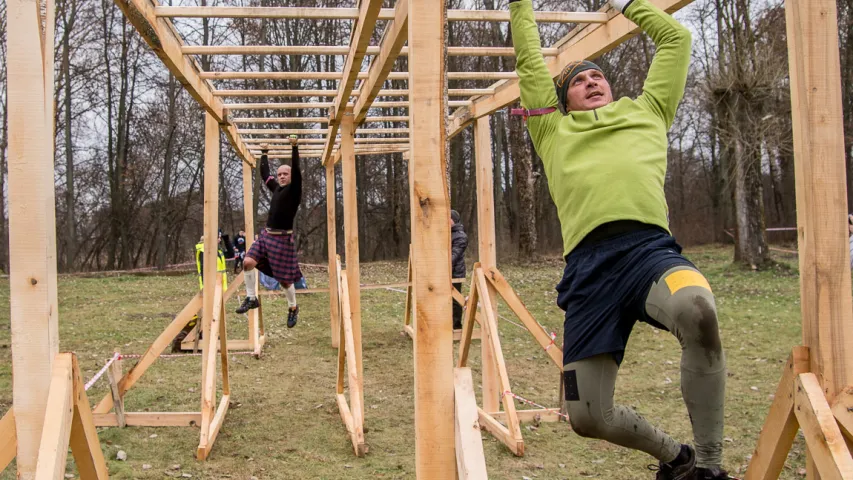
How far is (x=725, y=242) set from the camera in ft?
93.9

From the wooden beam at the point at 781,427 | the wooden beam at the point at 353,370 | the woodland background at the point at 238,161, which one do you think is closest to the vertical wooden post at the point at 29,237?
the wooden beam at the point at 781,427

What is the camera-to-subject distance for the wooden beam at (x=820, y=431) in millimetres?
1970

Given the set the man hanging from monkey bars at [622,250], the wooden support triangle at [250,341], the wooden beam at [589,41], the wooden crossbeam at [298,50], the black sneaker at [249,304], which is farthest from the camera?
the wooden support triangle at [250,341]

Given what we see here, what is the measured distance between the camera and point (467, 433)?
2121 mm

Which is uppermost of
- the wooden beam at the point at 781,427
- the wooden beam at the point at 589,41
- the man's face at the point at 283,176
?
the wooden beam at the point at 589,41

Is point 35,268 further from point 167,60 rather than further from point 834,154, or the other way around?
point 834,154

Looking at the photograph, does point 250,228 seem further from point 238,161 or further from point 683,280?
point 238,161

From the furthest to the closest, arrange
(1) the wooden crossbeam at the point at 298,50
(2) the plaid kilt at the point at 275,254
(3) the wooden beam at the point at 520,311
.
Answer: (2) the plaid kilt at the point at 275,254 < (3) the wooden beam at the point at 520,311 < (1) the wooden crossbeam at the point at 298,50

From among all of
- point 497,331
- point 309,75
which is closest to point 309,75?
point 309,75

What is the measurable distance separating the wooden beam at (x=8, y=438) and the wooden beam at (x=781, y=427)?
8.15 feet

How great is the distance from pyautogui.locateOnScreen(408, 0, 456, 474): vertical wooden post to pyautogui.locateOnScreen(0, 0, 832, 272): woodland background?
1413 cm

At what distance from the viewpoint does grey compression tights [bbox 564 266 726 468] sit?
7.03 ft

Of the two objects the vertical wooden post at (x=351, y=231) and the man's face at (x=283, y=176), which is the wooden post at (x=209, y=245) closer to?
the vertical wooden post at (x=351, y=231)

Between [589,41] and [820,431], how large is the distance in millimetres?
2717
